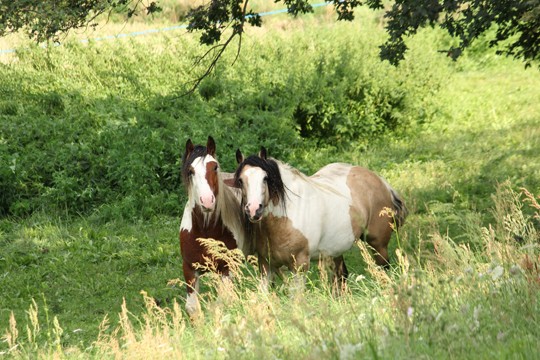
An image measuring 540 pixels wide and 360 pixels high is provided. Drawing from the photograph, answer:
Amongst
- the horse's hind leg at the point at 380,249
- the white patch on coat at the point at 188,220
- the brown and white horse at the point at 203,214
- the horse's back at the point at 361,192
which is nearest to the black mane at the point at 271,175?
the brown and white horse at the point at 203,214

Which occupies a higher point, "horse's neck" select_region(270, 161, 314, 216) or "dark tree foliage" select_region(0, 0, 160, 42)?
"dark tree foliage" select_region(0, 0, 160, 42)

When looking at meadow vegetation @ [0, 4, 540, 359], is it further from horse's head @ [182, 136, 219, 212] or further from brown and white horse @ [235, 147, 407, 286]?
horse's head @ [182, 136, 219, 212]

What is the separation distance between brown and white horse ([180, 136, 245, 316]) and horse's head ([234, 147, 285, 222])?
233 mm

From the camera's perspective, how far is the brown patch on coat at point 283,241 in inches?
349

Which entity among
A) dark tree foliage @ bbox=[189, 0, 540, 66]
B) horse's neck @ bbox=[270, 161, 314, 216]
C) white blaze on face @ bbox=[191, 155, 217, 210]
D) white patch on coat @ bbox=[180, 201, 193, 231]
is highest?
dark tree foliage @ bbox=[189, 0, 540, 66]

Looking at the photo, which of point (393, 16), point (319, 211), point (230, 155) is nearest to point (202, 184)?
point (319, 211)

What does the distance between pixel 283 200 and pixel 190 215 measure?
0.86 meters

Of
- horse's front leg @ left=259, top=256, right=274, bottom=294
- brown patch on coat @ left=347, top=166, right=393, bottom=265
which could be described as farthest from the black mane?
brown patch on coat @ left=347, top=166, right=393, bottom=265

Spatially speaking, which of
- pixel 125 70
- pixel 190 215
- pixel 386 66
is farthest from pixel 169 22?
pixel 190 215

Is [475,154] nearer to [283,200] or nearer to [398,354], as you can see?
[283,200]

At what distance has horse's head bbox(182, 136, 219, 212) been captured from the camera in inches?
335

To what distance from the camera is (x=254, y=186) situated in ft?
27.8

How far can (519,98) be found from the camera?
21031 millimetres

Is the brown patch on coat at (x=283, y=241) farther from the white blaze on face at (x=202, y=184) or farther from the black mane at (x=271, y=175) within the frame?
the white blaze on face at (x=202, y=184)
